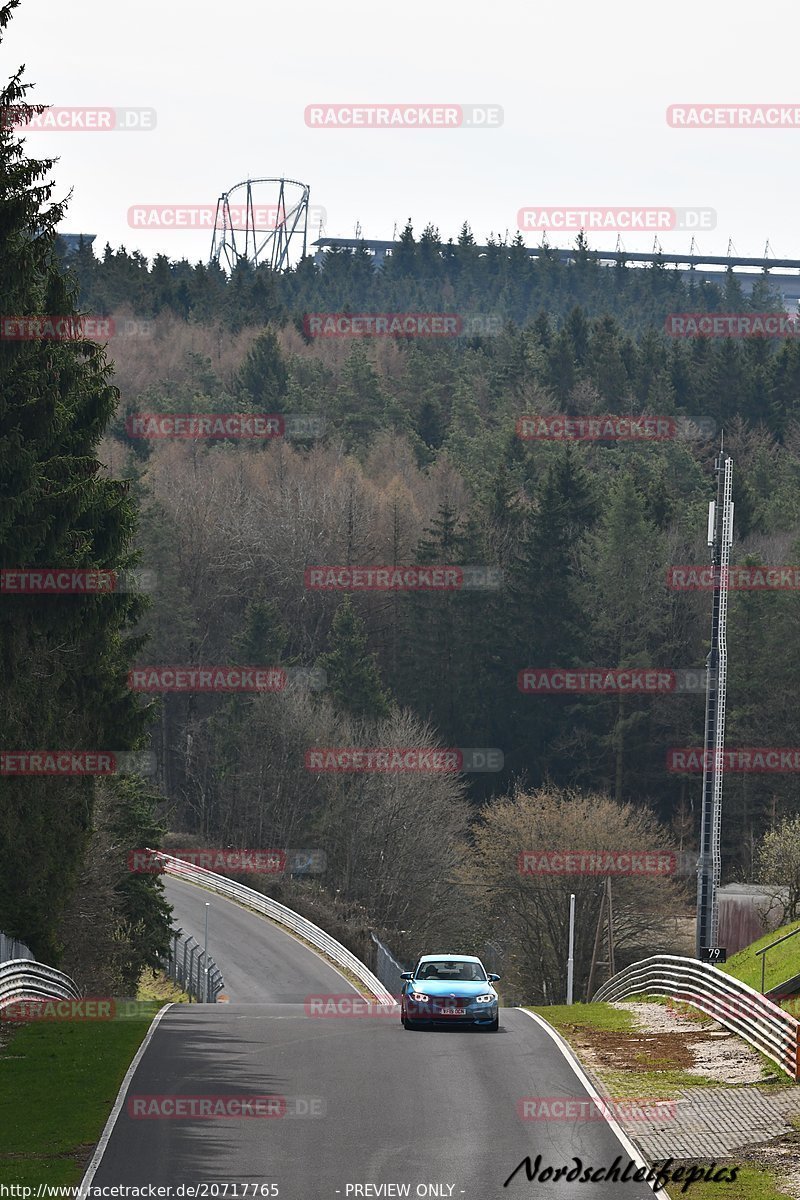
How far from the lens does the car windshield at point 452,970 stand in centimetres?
2686

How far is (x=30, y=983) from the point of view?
28969 millimetres

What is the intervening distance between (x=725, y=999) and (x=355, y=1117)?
982 centimetres

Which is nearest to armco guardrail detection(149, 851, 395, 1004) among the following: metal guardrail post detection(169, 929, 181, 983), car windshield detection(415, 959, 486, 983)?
metal guardrail post detection(169, 929, 181, 983)

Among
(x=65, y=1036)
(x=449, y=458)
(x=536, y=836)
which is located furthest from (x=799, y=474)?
(x=65, y=1036)

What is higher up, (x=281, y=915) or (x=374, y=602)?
(x=374, y=602)

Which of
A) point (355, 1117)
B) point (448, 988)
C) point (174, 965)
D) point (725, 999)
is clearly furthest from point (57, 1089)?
point (174, 965)

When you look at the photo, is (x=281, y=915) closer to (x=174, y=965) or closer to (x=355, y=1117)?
(x=174, y=965)

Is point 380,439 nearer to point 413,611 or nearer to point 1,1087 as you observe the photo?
point 413,611

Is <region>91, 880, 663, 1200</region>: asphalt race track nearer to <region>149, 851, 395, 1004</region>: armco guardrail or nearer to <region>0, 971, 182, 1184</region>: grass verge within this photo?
<region>0, 971, 182, 1184</region>: grass verge

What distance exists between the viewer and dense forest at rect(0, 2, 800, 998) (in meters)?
32.8

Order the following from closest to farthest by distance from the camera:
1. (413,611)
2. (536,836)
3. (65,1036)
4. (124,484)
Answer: (65,1036) < (124,484) < (536,836) < (413,611)

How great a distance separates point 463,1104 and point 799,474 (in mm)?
87213

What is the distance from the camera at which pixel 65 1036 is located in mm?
24656

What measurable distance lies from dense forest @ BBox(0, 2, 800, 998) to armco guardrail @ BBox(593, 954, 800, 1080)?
1163cm
